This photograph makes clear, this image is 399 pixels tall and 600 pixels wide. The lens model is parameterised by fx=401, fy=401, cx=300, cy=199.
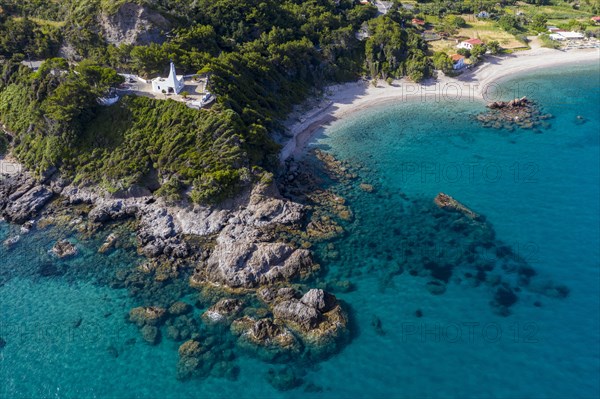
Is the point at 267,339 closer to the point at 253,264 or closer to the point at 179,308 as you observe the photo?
the point at 253,264

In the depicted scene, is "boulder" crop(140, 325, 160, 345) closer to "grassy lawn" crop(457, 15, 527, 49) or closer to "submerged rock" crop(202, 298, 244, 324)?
"submerged rock" crop(202, 298, 244, 324)

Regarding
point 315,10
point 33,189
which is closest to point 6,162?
point 33,189

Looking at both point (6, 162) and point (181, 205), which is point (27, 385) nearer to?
point (181, 205)

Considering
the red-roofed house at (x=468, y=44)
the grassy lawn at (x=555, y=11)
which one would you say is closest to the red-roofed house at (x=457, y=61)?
the red-roofed house at (x=468, y=44)

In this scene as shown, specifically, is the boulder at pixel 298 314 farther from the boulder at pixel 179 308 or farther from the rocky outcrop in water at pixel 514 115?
the rocky outcrop in water at pixel 514 115

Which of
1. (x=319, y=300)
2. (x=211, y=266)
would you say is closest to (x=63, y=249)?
(x=211, y=266)
